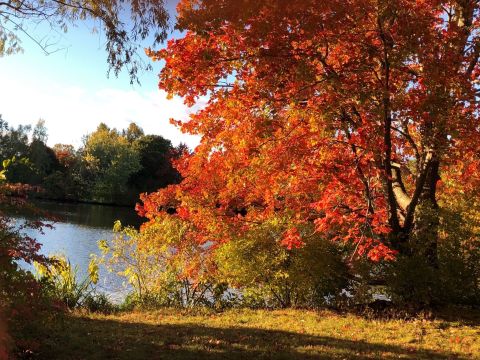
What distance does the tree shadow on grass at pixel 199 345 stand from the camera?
6023 mm

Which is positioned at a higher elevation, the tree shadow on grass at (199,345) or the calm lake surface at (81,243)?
the calm lake surface at (81,243)

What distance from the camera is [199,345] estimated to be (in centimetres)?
654

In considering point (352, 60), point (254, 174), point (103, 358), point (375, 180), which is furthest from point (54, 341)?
point (375, 180)

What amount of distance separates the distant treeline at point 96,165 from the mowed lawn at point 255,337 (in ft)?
161

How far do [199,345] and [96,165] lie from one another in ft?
187

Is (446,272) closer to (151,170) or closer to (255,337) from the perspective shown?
(255,337)

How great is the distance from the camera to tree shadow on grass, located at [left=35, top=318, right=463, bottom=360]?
602cm

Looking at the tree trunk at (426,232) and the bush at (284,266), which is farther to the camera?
the bush at (284,266)

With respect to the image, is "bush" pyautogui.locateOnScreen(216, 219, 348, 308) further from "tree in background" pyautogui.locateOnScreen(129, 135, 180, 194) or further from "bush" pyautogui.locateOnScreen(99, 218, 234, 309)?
"tree in background" pyautogui.locateOnScreen(129, 135, 180, 194)

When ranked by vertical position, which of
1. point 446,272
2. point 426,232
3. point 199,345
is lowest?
point 199,345

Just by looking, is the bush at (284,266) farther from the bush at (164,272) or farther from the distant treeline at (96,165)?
the distant treeline at (96,165)

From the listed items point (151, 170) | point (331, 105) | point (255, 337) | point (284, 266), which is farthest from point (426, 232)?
point (151, 170)

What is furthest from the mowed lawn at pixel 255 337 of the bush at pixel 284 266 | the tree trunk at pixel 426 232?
the tree trunk at pixel 426 232

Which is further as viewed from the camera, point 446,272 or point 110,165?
point 110,165
